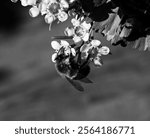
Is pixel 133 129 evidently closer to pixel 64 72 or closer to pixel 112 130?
pixel 112 130

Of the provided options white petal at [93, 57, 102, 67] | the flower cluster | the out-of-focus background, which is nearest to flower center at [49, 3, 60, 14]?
the flower cluster

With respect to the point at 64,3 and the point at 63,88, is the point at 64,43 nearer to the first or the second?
the point at 64,3

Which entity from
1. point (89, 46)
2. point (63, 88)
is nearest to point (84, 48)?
point (89, 46)

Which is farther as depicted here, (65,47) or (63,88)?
(63,88)

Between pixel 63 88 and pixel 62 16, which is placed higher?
pixel 63 88

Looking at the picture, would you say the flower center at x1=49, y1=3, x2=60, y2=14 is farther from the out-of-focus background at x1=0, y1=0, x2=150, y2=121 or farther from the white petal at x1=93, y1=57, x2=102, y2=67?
the out-of-focus background at x1=0, y1=0, x2=150, y2=121

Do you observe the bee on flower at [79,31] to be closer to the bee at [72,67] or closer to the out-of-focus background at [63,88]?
the bee at [72,67]

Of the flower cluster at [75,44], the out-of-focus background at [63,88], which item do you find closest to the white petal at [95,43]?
the flower cluster at [75,44]
